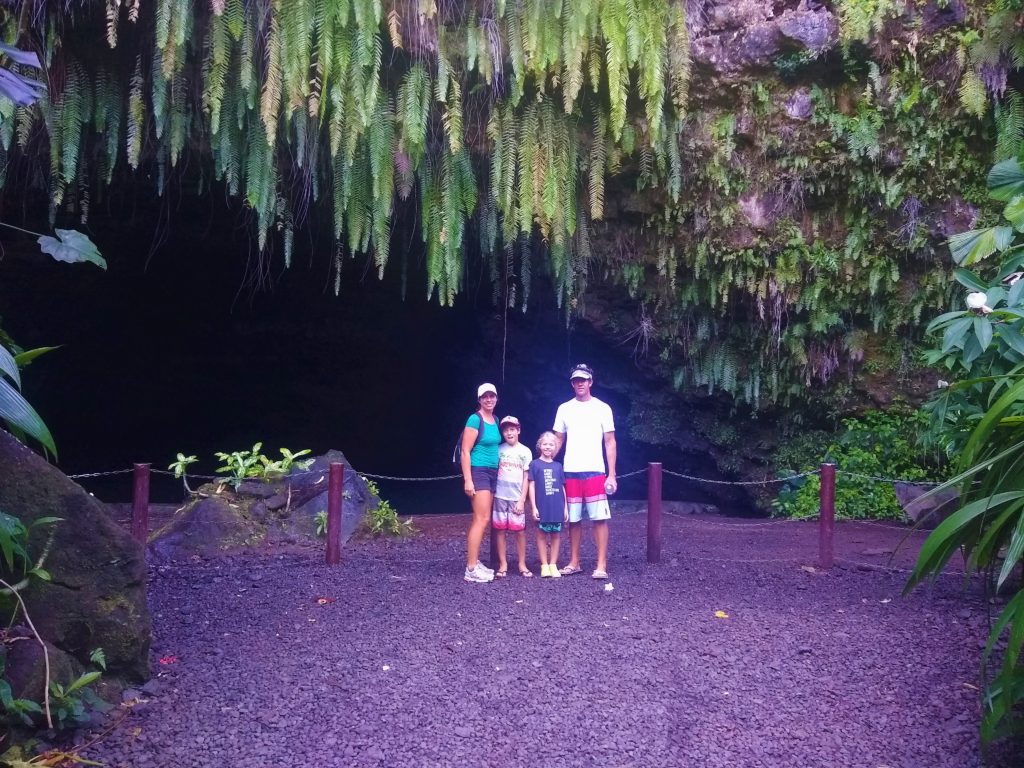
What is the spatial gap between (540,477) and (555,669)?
1.85 meters

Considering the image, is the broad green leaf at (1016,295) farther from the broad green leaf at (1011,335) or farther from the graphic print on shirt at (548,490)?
the graphic print on shirt at (548,490)

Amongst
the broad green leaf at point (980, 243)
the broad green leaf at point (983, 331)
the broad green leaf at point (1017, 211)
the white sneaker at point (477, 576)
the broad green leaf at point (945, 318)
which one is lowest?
the white sneaker at point (477, 576)

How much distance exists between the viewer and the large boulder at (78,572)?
3760 millimetres

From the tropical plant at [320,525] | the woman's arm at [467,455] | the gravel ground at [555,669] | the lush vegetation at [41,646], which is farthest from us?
the tropical plant at [320,525]

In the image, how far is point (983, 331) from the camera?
396 centimetres

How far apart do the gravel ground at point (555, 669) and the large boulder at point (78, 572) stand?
1.00 ft

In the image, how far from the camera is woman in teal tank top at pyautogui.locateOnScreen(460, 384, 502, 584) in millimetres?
5895

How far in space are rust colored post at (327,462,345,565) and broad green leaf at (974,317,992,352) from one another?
4.48 metres

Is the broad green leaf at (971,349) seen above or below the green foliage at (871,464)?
above

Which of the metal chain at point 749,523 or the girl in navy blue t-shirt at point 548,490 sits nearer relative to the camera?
the girl in navy blue t-shirt at point 548,490

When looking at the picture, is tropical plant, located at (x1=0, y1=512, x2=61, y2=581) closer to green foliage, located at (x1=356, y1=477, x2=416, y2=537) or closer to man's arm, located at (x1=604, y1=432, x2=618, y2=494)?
man's arm, located at (x1=604, y1=432, x2=618, y2=494)

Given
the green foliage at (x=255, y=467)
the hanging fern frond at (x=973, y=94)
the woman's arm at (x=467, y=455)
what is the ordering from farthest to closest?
the green foliage at (x=255, y=467) → the hanging fern frond at (x=973, y=94) → the woman's arm at (x=467, y=455)

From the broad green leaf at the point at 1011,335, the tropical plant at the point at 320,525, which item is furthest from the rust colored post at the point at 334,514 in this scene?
the broad green leaf at the point at 1011,335

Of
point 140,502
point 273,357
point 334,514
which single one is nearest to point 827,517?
point 334,514
